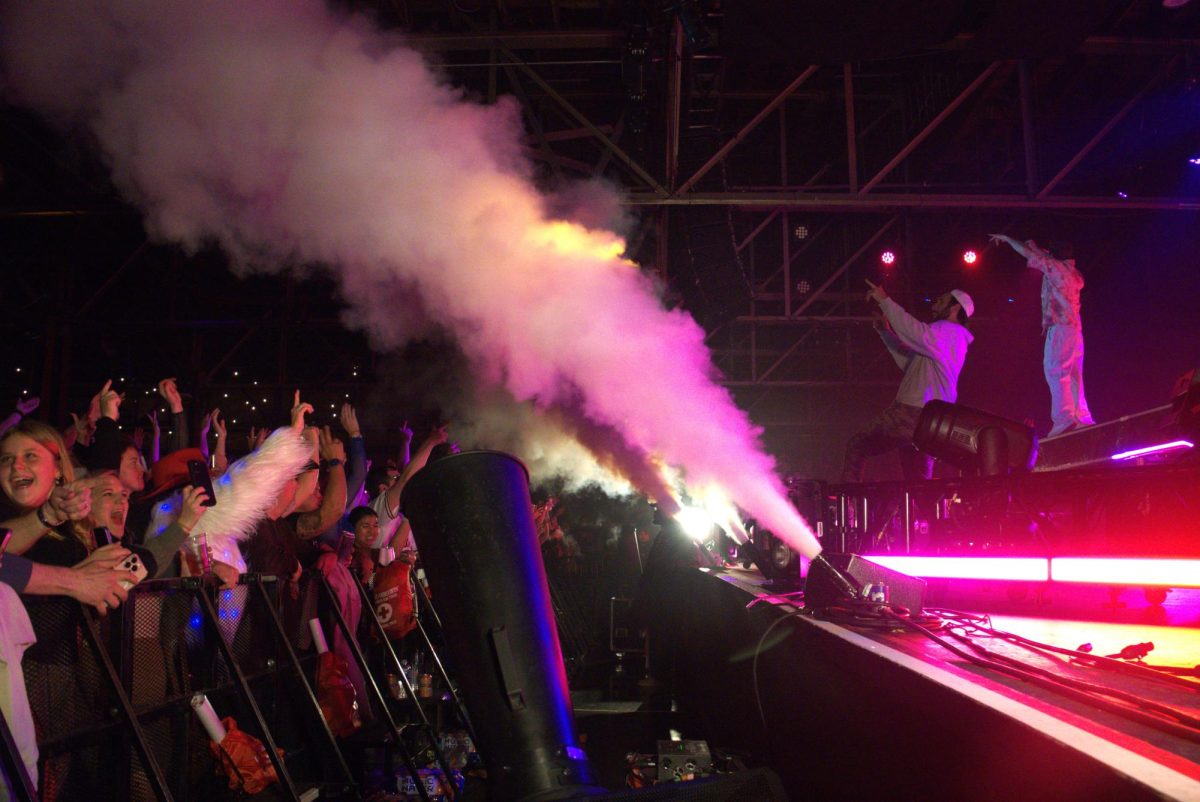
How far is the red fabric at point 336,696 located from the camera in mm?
5117

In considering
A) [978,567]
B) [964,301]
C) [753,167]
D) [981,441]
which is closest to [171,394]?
[978,567]

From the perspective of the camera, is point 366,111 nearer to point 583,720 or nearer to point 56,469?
point 56,469

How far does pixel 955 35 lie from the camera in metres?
7.07

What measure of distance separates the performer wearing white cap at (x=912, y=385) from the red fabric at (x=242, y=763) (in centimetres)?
500

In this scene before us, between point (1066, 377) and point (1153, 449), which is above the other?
point (1066, 377)

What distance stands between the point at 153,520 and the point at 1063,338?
334 inches

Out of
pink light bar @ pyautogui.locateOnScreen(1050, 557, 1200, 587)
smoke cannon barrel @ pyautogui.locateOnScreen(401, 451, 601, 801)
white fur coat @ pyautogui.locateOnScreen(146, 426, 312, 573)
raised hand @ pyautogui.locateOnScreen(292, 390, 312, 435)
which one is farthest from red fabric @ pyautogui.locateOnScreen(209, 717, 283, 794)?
pink light bar @ pyautogui.locateOnScreen(1050, 557, 1200, 587)

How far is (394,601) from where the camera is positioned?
257 inches

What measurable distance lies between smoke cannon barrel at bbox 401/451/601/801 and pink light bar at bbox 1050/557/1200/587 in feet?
9.15

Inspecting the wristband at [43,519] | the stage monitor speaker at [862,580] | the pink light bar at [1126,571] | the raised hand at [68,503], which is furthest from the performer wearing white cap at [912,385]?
the wristband at [43,519]

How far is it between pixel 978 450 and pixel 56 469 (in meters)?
5.37

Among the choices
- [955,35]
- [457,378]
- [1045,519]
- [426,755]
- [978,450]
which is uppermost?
[955,35]

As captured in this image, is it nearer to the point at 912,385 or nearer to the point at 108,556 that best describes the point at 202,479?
the point at 108,556

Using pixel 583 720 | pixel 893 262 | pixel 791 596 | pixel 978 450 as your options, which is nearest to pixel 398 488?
pixel 583 720
